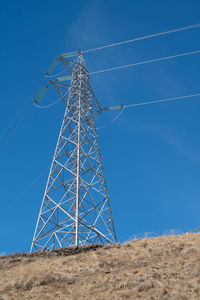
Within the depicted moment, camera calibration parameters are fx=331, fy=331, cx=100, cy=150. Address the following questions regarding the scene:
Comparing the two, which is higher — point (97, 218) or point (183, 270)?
point (97, 218)

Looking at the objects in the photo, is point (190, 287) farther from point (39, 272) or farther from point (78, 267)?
point (39, 272)

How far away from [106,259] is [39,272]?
95.6 inches

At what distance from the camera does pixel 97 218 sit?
55.4ft

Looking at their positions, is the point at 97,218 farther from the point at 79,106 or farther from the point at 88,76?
the point at 88,76

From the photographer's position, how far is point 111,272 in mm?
10766

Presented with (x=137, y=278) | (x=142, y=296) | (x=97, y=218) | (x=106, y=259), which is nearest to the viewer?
(x=142, y=296)

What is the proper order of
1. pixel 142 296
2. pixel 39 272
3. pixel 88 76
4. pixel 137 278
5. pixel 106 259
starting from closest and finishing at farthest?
1. pixel 142 296
2. pixel 137 278
3. pixel 39 272
4. pixel 106 259
5. pixel 88 76

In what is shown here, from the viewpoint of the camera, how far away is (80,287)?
971 cm

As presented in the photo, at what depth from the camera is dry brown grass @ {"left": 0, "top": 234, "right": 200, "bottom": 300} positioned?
8.89m

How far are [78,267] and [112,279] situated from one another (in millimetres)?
1849

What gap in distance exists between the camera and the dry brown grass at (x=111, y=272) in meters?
8.89

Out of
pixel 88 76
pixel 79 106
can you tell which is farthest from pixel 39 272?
pixel 88 76

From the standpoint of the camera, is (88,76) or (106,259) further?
(88,76)

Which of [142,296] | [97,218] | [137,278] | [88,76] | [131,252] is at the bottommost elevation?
[142,296]
